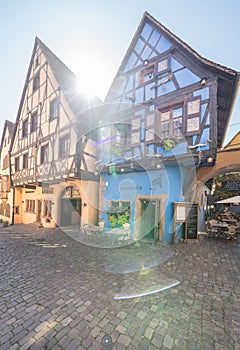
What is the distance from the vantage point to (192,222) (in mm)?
6996

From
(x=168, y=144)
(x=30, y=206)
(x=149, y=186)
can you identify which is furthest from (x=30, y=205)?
(x=168, y=144)

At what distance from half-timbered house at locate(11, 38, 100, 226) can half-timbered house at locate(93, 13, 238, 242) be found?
1548 millimetres

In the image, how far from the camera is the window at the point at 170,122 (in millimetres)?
6617

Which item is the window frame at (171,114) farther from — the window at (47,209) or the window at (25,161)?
the window at (25,161)

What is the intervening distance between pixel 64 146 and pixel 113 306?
821 cm

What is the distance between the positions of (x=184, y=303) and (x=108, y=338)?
5.27 feet

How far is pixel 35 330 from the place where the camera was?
2.43 metres

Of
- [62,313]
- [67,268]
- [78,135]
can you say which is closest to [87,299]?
[62,313]

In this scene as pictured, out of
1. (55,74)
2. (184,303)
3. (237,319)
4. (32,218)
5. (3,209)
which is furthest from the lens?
(3,209)

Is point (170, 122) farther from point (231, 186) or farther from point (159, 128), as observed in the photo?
point (231, 186)

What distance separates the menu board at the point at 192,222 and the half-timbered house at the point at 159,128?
0.28 ft

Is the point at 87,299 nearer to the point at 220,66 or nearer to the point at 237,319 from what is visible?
the point at 237,319

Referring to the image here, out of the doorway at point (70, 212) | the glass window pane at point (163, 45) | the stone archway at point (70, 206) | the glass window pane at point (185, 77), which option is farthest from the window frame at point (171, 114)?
the doorway at point (70, 212)

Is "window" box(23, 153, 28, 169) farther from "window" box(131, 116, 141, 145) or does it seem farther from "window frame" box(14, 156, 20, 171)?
"window" box(131, 116, 141, 145)
